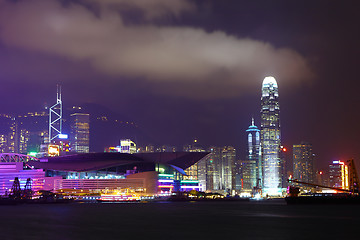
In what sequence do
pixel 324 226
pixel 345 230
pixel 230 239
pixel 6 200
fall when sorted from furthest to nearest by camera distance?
pixel 6 200 → pixel 324 226 → pixel 345 230 → pixel 230 239

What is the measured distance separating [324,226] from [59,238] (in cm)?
4223

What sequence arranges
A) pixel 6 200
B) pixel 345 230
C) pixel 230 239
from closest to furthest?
1. pixel 230 239
2. pixel 345 230
3. pixel 6 200

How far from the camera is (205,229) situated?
78688 mm

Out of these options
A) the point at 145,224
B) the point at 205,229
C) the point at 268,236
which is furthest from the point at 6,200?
the point at 268,236

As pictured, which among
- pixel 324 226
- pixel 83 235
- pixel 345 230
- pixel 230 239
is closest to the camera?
pixel 230 239

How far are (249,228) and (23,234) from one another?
3382 centimetres

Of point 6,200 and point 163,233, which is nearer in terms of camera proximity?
point 163,233

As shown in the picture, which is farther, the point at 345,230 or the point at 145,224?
the point at 145,224

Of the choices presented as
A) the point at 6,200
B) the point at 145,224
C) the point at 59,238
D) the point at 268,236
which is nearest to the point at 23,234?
the point at 59,238

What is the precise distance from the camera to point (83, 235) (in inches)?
2766

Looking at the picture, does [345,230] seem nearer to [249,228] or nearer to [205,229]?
[249,228]

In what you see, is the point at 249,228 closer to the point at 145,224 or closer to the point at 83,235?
the point at 145,224

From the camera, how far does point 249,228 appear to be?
3219 inches

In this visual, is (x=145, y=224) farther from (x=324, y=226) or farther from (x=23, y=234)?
(x=324, y=226)
